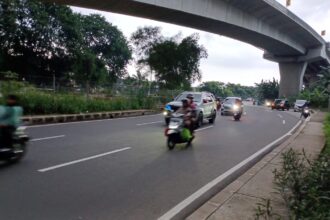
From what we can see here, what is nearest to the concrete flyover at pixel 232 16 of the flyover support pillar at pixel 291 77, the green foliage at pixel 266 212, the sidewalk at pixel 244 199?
the flyover support pillar at pixel 291 77

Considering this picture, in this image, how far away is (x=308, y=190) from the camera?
4.00 m

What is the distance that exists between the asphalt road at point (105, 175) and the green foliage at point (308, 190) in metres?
1.85

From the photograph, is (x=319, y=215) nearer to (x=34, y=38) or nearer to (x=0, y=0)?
(x=0, y=0)

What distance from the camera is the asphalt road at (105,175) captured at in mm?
4668

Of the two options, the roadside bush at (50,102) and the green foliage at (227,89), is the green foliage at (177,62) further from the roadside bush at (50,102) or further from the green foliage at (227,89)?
the green foliage at (227,89)

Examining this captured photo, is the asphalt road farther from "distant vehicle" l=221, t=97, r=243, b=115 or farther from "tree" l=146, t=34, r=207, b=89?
"tree" l=146, t=34, r=207, b=89

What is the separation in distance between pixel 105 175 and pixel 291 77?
192ft

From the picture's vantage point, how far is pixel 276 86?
80.4 m

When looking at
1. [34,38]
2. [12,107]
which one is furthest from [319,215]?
[34,38]

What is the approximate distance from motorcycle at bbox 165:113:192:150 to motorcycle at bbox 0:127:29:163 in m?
4.29

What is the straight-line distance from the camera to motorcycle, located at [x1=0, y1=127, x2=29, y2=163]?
6.75m

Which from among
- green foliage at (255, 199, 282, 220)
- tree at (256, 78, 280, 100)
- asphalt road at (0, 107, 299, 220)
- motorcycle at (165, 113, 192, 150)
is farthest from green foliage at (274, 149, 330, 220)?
tree at (256, 78, 280, 100)

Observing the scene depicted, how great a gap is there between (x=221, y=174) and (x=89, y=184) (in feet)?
10.0

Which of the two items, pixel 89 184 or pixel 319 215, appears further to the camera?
pixel 89 184
